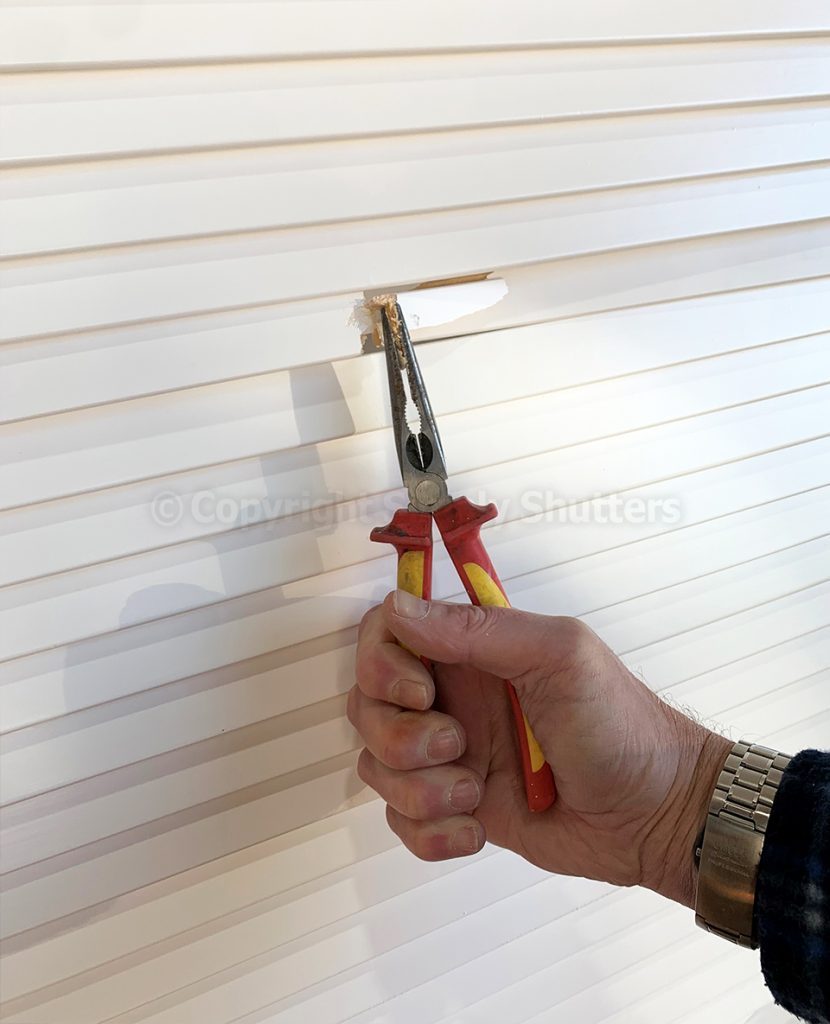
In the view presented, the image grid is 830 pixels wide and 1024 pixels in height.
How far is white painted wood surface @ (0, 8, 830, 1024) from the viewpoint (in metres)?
0.94

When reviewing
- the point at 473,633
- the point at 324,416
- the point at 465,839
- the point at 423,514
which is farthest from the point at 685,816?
the point at 324,416

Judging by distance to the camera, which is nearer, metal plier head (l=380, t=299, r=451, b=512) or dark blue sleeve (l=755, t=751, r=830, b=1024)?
dark blue sleeve (l=755, t=751, r=830, b=1024)

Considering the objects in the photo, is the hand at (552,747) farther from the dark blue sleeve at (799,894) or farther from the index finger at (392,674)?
the dark blue sleeve at (799,894)

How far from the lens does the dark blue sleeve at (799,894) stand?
2.89 feet

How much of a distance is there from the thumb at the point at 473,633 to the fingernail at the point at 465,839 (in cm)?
23

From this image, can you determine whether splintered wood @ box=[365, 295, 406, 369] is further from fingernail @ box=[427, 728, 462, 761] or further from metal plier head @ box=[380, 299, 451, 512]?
fingernail @ box=[427, 728, 462, 761]

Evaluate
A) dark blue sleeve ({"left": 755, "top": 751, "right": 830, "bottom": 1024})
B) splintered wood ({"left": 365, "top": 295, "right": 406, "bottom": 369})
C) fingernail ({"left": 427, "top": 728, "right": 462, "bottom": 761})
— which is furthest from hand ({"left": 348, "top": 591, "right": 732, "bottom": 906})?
splintered wood ({"left": 365, "top": 295, "right": 406, "bottom": 369})

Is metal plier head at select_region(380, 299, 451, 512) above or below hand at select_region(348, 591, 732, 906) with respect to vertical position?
above

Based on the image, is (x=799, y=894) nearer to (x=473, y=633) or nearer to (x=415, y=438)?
(x=473, y=633)

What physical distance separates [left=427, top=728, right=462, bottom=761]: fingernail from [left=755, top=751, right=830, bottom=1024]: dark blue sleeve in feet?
1.34

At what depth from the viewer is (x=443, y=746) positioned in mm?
992

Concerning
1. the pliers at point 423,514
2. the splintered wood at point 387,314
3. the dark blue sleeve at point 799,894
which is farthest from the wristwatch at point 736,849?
the splintered wood at point 387,314

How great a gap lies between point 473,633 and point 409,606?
9 centimetres

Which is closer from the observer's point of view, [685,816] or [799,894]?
[799,894]
